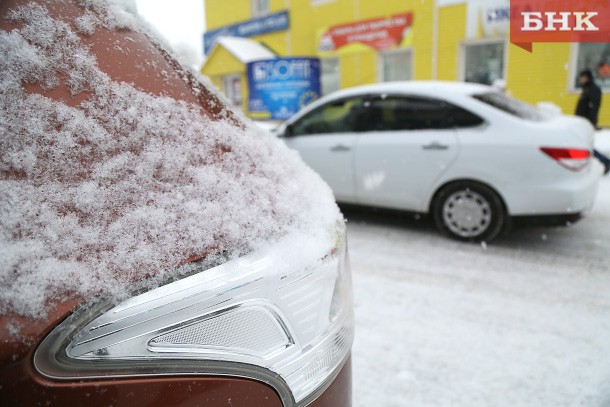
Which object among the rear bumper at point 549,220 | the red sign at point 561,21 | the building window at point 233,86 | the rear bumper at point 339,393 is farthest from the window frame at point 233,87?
the rear bumper at point 339,393

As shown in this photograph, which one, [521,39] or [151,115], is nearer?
[151,115]

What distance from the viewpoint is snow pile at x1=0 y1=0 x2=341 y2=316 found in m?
0.90

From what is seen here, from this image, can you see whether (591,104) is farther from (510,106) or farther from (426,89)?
(426,89)

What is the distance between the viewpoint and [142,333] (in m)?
0.89

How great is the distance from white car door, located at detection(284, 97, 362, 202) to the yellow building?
16.5 feet

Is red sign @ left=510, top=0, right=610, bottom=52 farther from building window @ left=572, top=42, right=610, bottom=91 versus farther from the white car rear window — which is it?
the white car rear window

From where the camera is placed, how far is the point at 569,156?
3619 mm

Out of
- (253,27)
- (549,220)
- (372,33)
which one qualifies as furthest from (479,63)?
(253,27)

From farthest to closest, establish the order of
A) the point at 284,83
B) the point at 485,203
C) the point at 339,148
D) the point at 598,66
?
the point at 284,83
the point at 339,148
the point at 598,66
the point at 485,203

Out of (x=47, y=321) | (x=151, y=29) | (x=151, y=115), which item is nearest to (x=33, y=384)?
(x=47, y=321)

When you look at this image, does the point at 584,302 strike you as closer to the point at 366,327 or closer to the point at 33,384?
the point at 366,327

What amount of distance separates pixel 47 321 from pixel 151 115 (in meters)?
0.62

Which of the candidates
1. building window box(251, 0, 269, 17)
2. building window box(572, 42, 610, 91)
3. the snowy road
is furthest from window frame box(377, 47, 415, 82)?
the snowy road

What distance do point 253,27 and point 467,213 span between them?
18.5 meters
